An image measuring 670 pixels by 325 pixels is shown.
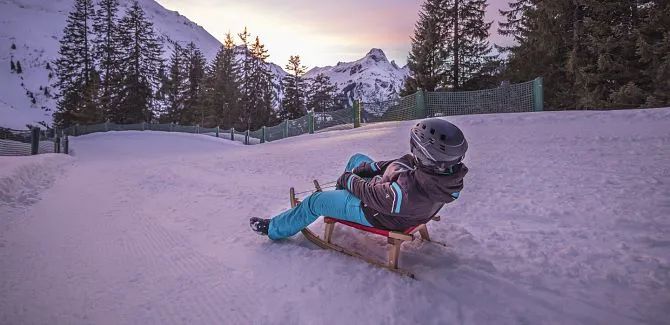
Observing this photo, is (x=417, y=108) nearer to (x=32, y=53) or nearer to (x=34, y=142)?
(x=34, y=142)

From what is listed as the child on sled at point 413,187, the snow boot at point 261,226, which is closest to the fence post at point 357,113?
the snow boot at point 261,226

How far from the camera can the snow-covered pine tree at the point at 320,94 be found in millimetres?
54531

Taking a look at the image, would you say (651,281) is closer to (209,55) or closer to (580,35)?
(580,35)

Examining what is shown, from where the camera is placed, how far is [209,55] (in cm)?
17975

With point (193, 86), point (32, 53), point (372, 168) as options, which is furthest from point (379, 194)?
point (32, 53)

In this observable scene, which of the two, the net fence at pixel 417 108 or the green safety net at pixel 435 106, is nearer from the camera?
the net fence at pixel 417 108

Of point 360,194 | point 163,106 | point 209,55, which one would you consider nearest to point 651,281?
point 360,194

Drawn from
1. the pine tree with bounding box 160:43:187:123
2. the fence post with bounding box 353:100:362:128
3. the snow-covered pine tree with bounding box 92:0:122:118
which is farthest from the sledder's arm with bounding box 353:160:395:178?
the pine tree with bounding box 160:43:187:123

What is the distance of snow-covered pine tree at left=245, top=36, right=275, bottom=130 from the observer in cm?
4584

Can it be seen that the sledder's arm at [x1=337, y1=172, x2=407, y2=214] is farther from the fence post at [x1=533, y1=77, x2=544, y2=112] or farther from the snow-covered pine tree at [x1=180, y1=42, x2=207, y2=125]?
the snow-covered pine tree at [x1=180, y1=42, x2=207, y2=125]

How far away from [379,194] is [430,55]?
105 feet

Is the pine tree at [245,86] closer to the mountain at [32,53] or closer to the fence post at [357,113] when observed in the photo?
the mountain at [32,53]

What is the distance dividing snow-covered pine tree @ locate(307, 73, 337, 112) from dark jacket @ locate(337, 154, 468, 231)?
2056 inches

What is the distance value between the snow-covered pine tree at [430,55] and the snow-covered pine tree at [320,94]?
2402cm
